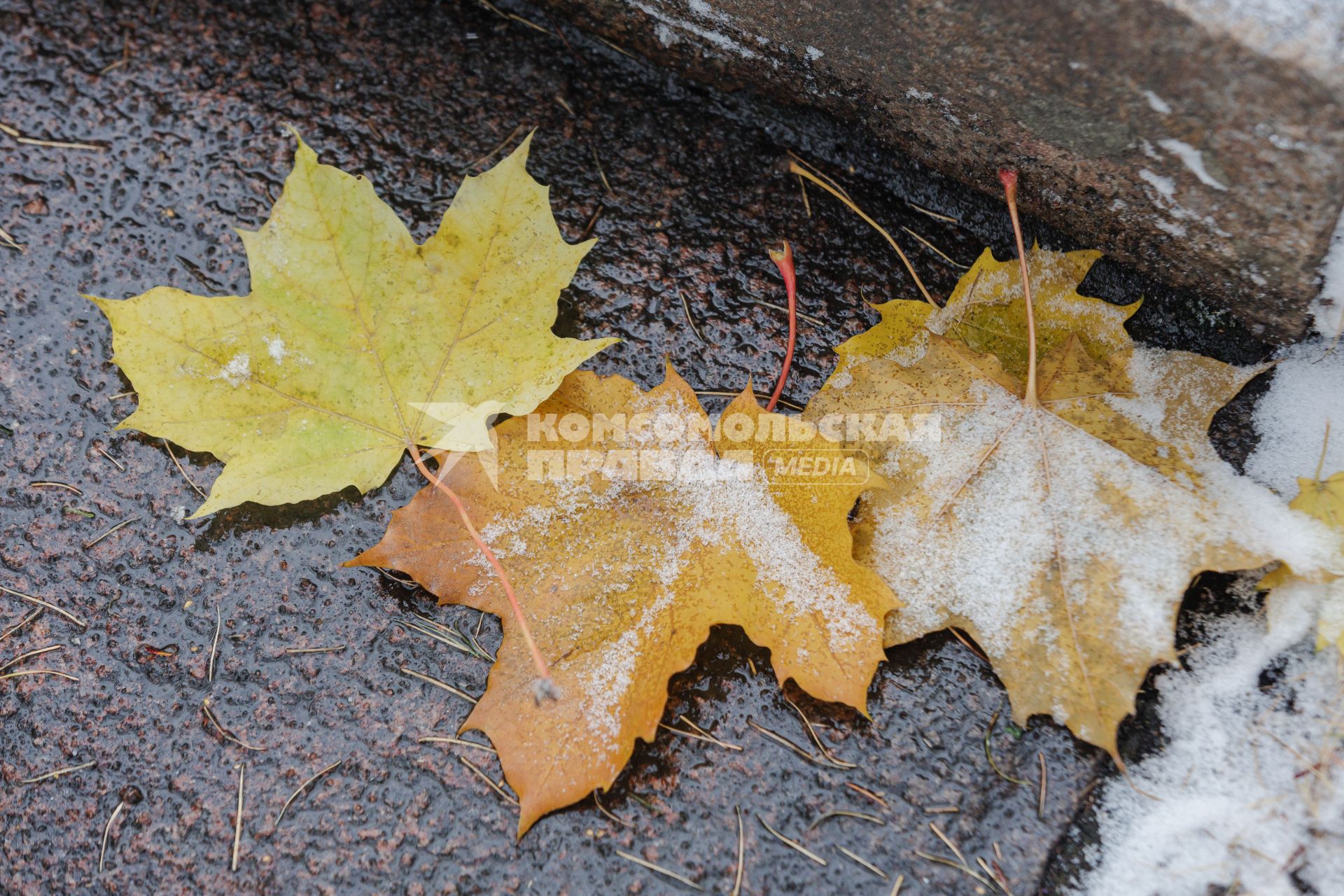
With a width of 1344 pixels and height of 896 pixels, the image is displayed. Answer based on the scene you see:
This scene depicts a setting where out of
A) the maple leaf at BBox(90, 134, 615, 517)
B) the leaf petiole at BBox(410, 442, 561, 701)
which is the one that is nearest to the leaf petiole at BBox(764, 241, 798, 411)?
the maple leaf at BBox(90, 134, 615, 517)

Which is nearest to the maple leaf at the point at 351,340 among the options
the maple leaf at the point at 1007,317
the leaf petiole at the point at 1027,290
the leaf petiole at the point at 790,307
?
the leaf petiole at the point at 790,307

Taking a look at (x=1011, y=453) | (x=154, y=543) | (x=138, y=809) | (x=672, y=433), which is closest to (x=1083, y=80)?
(x=1011, y=453)

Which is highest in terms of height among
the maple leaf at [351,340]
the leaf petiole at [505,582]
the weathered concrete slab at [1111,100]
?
the weathered concrete slab at [1111,100]

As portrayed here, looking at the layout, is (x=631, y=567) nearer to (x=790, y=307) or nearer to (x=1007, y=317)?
(x=790, y=307)

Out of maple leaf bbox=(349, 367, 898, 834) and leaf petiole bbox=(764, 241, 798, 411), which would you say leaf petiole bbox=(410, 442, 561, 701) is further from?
leaf petiole bbox=(764, 241, 798, 411)

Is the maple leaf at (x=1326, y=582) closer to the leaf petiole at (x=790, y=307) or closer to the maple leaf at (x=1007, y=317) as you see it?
the maple leaf at (x=1007, y=317)

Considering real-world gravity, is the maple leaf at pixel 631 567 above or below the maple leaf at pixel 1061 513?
below

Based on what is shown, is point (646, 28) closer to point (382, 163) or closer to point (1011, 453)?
point (382, 163)
